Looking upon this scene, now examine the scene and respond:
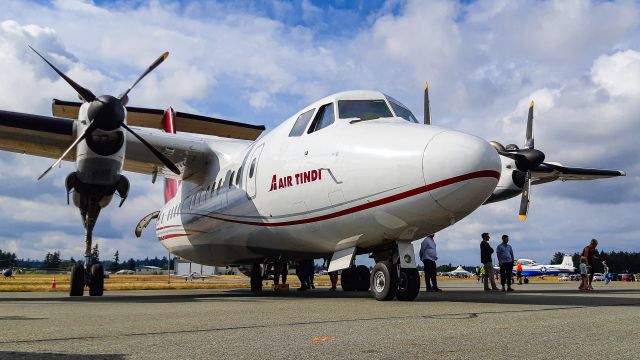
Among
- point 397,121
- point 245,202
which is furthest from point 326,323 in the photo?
point 245,202

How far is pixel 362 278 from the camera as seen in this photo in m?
13.4

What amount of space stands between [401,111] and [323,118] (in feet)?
4.75

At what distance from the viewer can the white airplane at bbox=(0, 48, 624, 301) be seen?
26.1ft

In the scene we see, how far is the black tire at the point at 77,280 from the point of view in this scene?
12258mm

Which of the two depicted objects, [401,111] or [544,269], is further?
[544,269]

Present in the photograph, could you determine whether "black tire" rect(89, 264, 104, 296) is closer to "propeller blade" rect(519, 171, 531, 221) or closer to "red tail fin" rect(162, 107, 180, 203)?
"red tail fin" rect(162, 107, 180, 203)

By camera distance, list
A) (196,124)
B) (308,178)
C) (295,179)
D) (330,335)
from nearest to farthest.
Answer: (330,335), (308,178), (295,179), (196,124)

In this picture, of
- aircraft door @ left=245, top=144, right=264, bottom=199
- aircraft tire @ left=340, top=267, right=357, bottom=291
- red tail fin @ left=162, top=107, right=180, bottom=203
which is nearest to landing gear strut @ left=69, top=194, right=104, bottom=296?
aircraft door @ left=245, top=144, right=264, bottom=199

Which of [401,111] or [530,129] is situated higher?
[530,129]

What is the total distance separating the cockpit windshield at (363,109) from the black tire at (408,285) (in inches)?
109

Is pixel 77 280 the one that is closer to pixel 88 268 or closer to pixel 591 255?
pixel 88 268

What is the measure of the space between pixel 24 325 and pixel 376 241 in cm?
A: 540

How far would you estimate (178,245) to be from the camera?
665 inches

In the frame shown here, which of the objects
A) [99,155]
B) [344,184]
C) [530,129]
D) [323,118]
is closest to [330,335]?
[344,184]
